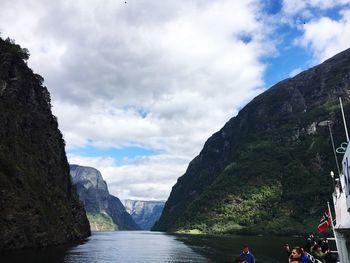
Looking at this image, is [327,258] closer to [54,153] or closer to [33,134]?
[33,134]

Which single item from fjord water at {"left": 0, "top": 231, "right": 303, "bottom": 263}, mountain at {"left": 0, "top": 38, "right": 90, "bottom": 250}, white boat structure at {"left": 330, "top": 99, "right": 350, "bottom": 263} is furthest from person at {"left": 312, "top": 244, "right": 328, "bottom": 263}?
mountain at {"left": 0, "top": 38, "right": 90, "bottom": 250}

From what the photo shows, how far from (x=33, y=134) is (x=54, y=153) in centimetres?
2100

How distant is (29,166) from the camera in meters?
115

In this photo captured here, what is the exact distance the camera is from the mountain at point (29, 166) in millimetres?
89500

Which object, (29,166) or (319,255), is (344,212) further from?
(29,166)

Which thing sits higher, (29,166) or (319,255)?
(29,166)

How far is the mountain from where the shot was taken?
294 ft

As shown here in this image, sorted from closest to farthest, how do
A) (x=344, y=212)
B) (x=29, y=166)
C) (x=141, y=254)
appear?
(x=344, y=212), (x=141, y=254), (x=29, y=166)

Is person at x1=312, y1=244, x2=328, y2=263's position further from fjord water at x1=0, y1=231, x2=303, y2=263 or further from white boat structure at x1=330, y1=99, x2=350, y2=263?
fjord water at x1=0, y1=231, x2=303, y2=263

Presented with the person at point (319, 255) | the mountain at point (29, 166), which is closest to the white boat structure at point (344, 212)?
the person at point (319, 255)

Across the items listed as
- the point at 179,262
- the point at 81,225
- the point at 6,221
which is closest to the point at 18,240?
the point at 6,221

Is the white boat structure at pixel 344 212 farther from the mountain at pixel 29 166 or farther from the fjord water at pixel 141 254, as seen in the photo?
the mountain at pixel 29 166

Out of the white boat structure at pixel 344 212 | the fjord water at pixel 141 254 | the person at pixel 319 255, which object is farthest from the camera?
the fjord water at pixel 141 254

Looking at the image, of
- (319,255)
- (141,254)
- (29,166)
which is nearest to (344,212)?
→ (319,255)
